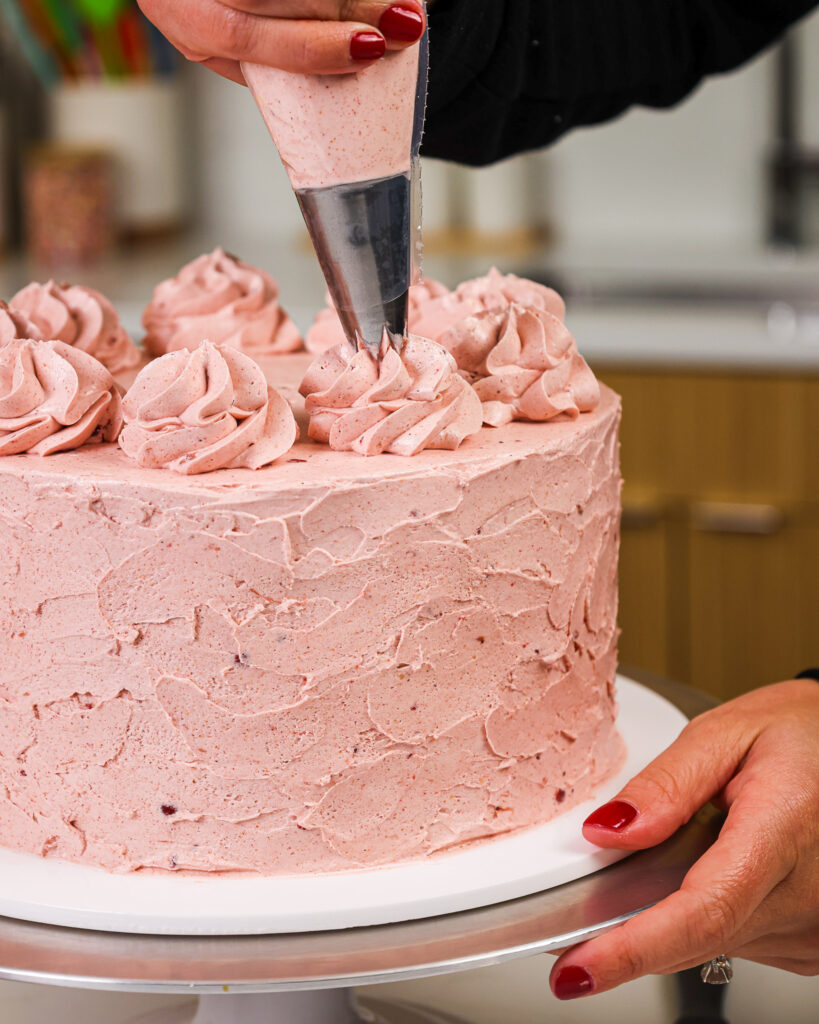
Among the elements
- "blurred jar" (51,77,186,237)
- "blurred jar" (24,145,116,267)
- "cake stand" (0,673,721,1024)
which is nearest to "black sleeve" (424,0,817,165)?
"cake stand" (0,673,721,1024)

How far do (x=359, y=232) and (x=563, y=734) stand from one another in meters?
0.44

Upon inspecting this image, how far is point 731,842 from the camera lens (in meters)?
1.04

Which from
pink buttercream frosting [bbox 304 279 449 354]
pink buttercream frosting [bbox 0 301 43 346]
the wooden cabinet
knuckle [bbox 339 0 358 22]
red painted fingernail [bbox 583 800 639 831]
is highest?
knuckle [bbox 339 0 358 22]

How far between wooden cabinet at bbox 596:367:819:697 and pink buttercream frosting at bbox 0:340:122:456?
150cm

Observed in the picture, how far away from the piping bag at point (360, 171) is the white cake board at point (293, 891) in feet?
1.35

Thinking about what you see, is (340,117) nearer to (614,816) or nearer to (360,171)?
(360,171)

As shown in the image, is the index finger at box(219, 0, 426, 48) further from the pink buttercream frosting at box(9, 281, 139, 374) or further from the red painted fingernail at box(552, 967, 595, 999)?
the red painted fingernail at box(552, 967, 595, 999)

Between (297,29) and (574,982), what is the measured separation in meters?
0.68

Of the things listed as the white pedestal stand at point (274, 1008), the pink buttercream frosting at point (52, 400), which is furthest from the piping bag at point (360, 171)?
the white pedestal stand at point (274, 1008)

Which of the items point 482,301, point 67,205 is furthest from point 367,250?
point 67,205

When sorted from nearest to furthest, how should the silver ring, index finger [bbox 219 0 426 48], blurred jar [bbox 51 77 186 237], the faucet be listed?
index finger [bbox 219 0 426 48] → the silver ring → the faucet → blurred jar [bbox 51 77 186 237]

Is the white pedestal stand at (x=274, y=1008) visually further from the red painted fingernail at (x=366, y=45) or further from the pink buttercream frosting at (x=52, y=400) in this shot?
the red painted fingernail at (x=366, y=45)

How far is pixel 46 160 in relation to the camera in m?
3.19

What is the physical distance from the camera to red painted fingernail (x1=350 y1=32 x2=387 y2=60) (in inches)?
37.2
